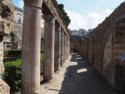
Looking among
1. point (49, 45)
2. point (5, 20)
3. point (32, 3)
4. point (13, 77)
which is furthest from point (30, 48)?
point (49, 45)

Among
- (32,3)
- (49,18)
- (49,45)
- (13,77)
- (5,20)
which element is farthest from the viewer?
(49,45)

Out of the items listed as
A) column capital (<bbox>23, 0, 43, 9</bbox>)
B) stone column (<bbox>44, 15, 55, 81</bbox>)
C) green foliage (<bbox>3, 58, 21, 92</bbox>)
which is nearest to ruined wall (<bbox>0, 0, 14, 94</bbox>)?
column capital (<bbox>23, 0, 43, 9</bbox>)

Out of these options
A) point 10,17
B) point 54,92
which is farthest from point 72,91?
point 10,17

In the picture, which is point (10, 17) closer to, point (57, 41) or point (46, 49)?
point (46, 49)

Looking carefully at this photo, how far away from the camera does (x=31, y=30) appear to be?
7.70 metres

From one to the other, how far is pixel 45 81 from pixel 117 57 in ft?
10.5

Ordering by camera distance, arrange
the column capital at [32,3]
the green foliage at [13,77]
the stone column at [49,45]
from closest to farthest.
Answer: the column capital at [32,3] → the green foliage at [13,77] → the stone column at [49,45]

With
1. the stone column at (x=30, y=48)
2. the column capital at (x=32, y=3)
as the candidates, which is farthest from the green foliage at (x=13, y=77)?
the column capital at (x=32, y=3)

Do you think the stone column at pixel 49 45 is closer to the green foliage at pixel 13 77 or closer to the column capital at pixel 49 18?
the column capital at pixel 49 18

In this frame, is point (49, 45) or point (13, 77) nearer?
point (13, 77)

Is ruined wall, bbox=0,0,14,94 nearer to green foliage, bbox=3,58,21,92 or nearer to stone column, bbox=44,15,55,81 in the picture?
green foliage, bbox=3,58,21,92

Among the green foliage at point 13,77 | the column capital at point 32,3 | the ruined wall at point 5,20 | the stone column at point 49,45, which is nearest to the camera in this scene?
the ruined wall at point 5,20

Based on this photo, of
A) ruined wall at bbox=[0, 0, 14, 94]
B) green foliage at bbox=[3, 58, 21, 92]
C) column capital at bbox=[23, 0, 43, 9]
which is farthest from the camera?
green foliage at bbox=[3, 58, 21, 92]

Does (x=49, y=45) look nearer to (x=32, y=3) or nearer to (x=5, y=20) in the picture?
(x=32, y=3)
